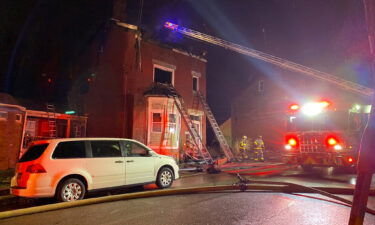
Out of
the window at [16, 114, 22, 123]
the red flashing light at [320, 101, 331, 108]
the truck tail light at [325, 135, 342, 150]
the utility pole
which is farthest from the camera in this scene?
the window at [16, 114, 22, 123]

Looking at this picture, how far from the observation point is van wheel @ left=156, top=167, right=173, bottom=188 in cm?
794

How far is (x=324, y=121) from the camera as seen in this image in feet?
31.9

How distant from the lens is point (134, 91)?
14273mm

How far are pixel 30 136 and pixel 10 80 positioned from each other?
10118 mm

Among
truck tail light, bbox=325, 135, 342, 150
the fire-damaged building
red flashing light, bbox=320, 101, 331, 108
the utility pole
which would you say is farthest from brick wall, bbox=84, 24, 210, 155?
the utility pole

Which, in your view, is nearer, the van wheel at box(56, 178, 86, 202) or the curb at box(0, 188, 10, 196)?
the van wheel at box(56, 178, 86, 202)

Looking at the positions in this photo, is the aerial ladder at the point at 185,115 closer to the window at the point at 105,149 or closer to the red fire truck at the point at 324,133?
the red fire truck at the point at 324,133

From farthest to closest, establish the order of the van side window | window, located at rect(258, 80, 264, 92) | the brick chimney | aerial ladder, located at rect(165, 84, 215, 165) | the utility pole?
window, located at rect(258, 80, 264, 92)
aerial ladder, located at rect(165, 84, 215, 165)
the brick chimney
the van side window
the utility pole

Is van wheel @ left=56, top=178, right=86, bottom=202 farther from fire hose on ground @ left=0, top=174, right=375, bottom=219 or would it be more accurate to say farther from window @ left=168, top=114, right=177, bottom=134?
window @ left=168, top=114, right=177, bottom=134

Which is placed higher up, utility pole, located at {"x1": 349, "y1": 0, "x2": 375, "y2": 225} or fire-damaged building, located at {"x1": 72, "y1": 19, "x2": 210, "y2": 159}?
fire-damaged building, located at {"x1": 72, "y1": 19, "x2": 210, "y2": 159}

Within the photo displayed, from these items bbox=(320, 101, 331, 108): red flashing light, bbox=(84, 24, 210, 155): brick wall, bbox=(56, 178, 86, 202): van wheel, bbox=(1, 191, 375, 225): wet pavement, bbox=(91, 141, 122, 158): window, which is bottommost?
bbox=(1, 191, 375, 225): wet pavement

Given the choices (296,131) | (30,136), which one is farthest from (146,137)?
(296,131)

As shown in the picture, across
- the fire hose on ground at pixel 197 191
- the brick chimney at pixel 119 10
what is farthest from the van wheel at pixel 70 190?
the brick chimney at pixel 119 10

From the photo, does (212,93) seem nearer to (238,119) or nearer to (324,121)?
(238,119)
